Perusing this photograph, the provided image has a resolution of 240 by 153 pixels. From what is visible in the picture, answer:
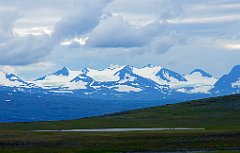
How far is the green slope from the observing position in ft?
422

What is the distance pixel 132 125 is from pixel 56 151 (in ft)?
200

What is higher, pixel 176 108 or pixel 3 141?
pixel 176 108

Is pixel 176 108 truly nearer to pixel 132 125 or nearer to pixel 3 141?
pixel 132 125

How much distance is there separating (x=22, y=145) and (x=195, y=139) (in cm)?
2254

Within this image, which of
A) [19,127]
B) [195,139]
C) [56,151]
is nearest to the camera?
[56,151]

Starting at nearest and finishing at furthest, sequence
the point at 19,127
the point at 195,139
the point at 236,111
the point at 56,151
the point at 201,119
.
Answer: the point at 56,151
the point at 195,139
the point at 19,127
the point at 201,119
the point at 236,111

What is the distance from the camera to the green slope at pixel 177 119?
129 metres

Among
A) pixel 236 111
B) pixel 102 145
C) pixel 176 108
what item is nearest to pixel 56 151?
pixel 102 145

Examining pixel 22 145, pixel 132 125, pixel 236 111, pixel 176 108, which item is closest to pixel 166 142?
pixel 22 145

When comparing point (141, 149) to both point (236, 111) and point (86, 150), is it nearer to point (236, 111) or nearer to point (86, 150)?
point (86, 150)

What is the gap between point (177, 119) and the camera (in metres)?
144

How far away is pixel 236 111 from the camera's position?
525 ft

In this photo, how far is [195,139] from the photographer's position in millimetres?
82188

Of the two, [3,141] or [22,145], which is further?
[3,141]
